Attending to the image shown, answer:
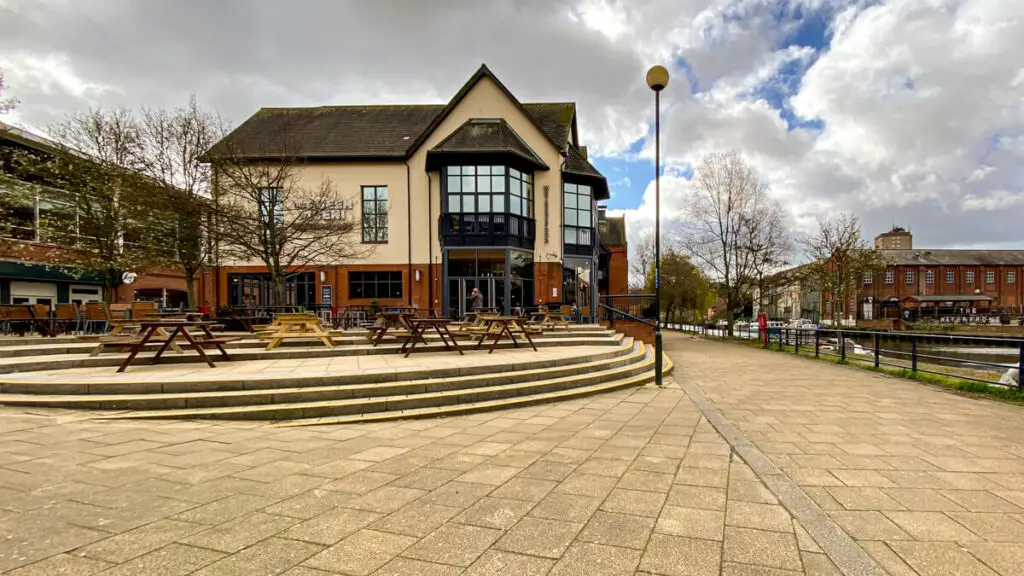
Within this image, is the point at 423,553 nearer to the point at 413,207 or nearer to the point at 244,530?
the point at 244,530

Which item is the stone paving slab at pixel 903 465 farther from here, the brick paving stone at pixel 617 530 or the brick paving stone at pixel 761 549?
the brick paving stone at pixel 617 530

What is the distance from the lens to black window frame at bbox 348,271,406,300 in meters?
20.0

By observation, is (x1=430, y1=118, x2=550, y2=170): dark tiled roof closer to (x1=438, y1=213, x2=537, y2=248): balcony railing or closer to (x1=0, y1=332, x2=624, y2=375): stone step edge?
(x1=438, y1=213, x2=537, y2=248): balcony railing

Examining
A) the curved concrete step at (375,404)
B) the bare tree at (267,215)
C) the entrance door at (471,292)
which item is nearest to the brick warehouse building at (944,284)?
the entrance door at (471,292)

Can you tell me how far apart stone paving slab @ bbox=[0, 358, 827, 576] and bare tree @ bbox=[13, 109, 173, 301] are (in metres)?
12.5

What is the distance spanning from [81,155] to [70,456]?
17.8m

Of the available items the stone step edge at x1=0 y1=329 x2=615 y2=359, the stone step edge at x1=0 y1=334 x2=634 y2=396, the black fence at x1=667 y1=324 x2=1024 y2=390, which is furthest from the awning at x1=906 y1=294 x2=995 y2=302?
the stone step edge at x1=0 y1=334 x2=634 y2=396

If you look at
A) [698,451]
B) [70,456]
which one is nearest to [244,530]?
[70,456]

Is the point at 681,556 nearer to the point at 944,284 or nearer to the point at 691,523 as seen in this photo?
the point at 691,523

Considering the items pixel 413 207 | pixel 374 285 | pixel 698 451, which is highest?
pixel 413 207

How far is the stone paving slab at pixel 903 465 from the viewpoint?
2691 millimetres

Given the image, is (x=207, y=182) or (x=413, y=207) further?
(x=413, y=207)

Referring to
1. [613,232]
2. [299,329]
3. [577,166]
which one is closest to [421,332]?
[299,329]

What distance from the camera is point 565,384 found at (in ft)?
25.0
